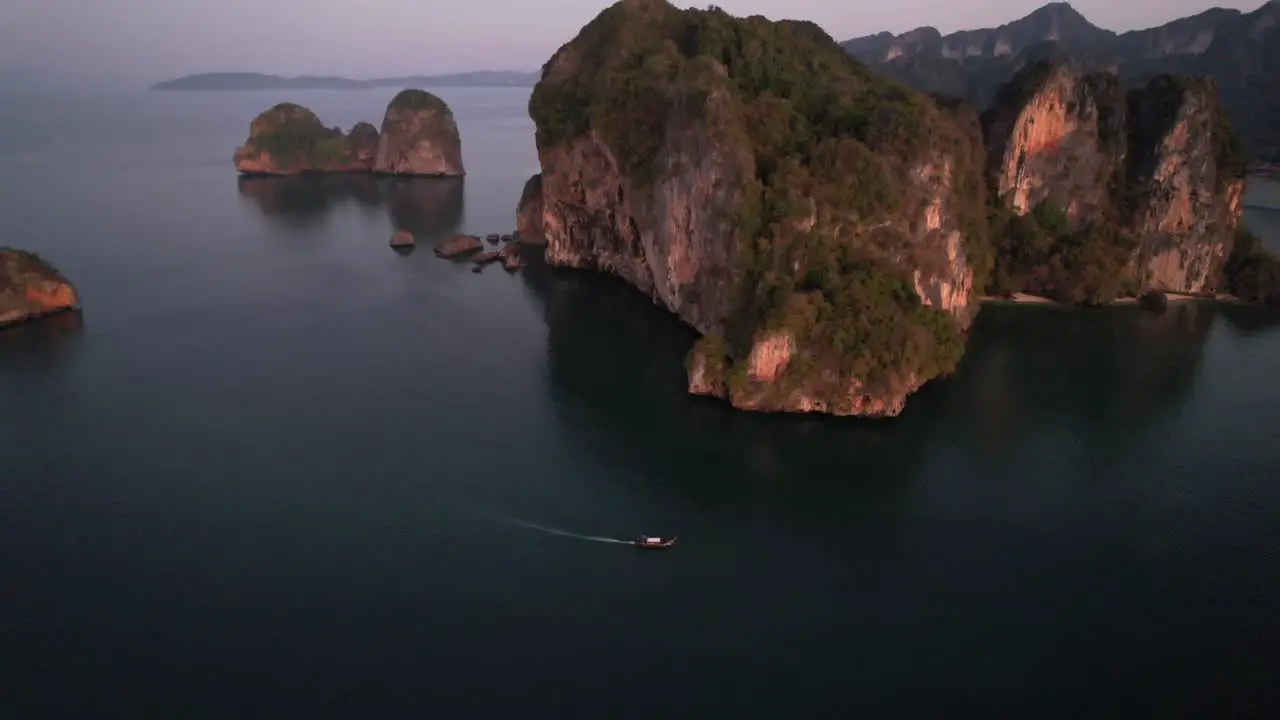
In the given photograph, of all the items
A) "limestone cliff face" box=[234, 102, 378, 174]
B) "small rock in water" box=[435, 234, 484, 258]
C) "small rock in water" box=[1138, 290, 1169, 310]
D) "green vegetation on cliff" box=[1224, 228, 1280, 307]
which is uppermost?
"limestone cliff face" box=[234, 102, 378, 174]

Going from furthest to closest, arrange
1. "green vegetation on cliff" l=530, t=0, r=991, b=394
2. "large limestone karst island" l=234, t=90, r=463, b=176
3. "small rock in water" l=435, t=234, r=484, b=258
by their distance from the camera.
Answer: "large limestone karst island" l=234, t=90, r=463, b=176
"small rock in water" l=435, t=234, r=484, b=258
"green vegetation on cliff" l=530, t=0, r=991, b=394

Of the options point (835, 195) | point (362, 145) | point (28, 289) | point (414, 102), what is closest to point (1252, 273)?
point (835, 195)

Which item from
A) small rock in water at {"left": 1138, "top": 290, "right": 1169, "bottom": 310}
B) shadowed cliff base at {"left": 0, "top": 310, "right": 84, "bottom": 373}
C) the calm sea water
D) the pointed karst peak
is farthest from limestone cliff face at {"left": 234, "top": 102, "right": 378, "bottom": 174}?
small rock in water at {"left": 1138, "top": 290, "right": 1169, "bottom": 310}

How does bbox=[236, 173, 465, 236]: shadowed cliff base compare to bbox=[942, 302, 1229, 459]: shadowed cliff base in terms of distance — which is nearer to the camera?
bbox=[942, 302, 1229, 459]: shadowed cliff base

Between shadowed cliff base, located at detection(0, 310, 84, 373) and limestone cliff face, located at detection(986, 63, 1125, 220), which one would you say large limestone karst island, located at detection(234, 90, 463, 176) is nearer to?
shadowed cliff base, located at detection(0, 310, 84, 373)

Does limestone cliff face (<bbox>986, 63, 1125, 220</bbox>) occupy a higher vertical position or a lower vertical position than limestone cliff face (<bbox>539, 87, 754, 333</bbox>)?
higher

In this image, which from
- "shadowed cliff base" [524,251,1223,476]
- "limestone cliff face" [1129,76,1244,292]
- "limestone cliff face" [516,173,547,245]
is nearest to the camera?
"shadowed cliff base" [524,251,1223,476]
